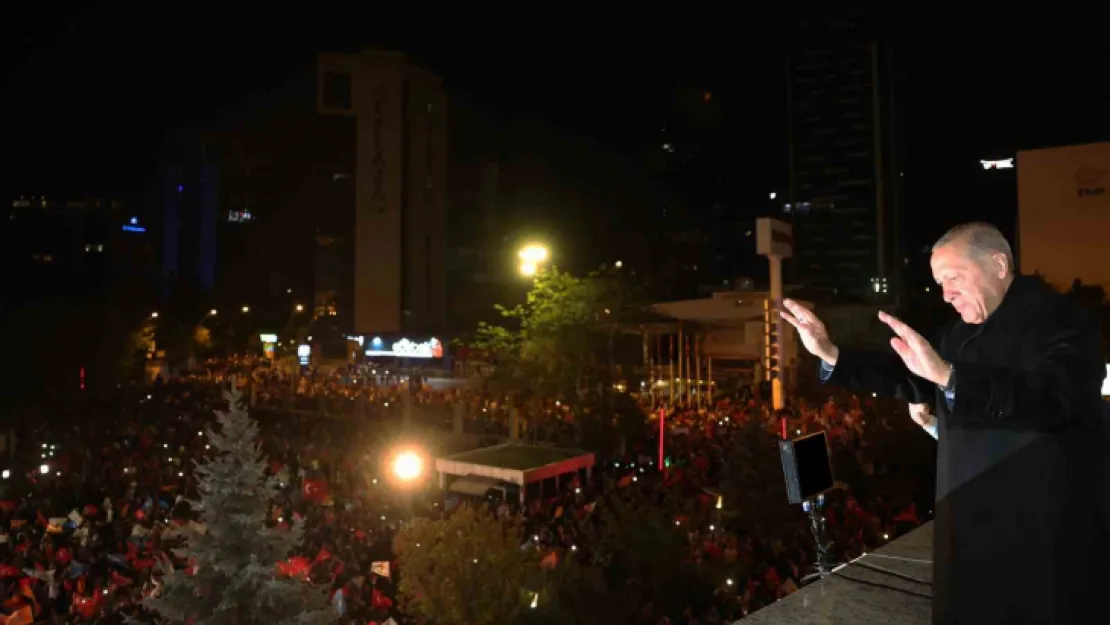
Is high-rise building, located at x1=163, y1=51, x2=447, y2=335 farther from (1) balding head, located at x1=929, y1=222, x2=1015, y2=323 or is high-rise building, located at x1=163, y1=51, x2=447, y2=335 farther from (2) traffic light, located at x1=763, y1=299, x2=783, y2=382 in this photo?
(1) balding head, located at x1=929, y1=222, x2=1015, y2=323

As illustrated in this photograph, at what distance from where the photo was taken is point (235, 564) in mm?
6258

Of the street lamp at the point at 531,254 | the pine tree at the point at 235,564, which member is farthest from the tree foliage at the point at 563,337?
the pine tree at the point at 235,564

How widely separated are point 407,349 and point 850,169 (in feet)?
119

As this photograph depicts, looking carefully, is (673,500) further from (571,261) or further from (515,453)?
(571,261)

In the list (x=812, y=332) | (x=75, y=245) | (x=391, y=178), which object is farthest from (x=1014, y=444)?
(x=75, y=245)

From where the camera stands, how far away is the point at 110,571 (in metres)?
10.2

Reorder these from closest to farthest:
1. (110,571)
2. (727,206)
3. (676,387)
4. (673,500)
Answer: (110,571) < (673,500) < (676,387) < (727,206)

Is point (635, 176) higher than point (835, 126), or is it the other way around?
point (835, 126)

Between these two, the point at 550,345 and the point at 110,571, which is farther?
the point at 550,345

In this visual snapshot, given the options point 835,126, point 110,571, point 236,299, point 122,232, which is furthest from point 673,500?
point 122,232

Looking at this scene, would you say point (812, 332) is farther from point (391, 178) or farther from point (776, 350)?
point (391, 178)

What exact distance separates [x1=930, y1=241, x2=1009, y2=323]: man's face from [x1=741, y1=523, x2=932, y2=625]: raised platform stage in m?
1.75

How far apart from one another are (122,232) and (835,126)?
60266mm

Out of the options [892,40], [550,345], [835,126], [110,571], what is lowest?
[110,571]
